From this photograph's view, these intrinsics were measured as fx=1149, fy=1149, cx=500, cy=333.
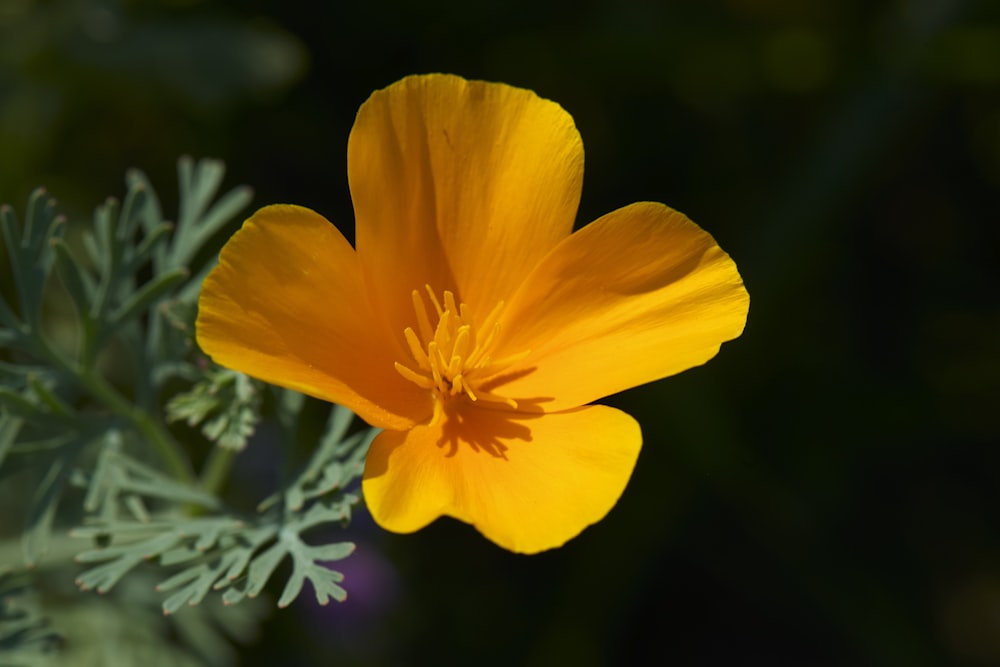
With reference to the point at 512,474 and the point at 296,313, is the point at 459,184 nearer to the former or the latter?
the point at 296,313

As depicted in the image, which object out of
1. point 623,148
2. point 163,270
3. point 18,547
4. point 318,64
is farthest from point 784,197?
point 18,547

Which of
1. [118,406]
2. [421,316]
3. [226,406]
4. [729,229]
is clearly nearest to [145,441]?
[118,406]

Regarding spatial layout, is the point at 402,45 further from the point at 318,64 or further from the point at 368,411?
the point at 368,411

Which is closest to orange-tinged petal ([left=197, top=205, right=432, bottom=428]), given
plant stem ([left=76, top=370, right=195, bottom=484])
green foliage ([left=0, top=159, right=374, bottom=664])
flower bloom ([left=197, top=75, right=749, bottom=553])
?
flower bloom ([left=197, top=75, right=749, bottom=553])

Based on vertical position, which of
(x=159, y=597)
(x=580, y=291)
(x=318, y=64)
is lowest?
(x=159, y=597)

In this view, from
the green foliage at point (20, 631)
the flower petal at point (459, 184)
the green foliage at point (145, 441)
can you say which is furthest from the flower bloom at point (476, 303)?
the green foliage at point (20, 631)

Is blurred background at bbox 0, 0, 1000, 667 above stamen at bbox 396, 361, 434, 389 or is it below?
below

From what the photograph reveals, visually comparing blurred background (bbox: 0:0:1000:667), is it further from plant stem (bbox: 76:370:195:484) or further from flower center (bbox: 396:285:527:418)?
flower center (bbox: 396:285:527:418)
